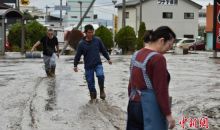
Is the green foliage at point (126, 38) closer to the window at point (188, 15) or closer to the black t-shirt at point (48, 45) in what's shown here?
the black t-shirt at point (48, 45)

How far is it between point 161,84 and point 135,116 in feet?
1.62

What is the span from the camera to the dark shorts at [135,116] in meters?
5.34

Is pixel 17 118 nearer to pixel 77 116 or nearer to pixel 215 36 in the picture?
pixel 77 116

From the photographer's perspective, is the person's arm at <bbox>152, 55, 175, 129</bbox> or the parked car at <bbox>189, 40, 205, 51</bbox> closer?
the person's arm at <bbox>152, 55, 175, 129</bbox>

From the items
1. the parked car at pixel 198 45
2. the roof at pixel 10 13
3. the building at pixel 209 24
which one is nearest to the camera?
the roof at pixel 10 13

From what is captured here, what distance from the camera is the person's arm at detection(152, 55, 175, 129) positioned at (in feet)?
16.7

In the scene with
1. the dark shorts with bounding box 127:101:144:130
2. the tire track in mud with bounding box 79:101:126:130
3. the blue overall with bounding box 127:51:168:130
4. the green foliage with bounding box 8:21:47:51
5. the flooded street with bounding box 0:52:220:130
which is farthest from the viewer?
the green foliage with bounding box 8:21:47:51

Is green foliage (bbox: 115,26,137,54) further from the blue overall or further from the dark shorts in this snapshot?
the blue overall

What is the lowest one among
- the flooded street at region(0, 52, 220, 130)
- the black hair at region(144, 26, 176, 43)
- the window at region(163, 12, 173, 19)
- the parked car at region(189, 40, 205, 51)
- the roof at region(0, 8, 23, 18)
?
the parked car at region(189, 40, 205, 51)

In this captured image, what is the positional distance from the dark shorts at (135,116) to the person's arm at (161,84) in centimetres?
Result: 29

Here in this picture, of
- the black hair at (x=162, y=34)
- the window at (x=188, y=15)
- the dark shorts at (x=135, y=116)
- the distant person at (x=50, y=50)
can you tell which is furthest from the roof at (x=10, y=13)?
the window at (x=188, y=15)

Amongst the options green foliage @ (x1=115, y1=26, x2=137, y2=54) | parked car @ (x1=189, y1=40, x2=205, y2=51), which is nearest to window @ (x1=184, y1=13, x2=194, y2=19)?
parked car @ (x1=189, y1=40, x2=205, y2=51)

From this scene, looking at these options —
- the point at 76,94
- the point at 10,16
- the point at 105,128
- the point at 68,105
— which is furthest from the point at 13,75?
the point at 10,16

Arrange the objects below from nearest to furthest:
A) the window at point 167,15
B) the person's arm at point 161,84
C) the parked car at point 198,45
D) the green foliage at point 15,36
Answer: the person's arm at point 161,84, the green foliage at point 15,36, the parked car at point 198,45, the window at point 167,15
